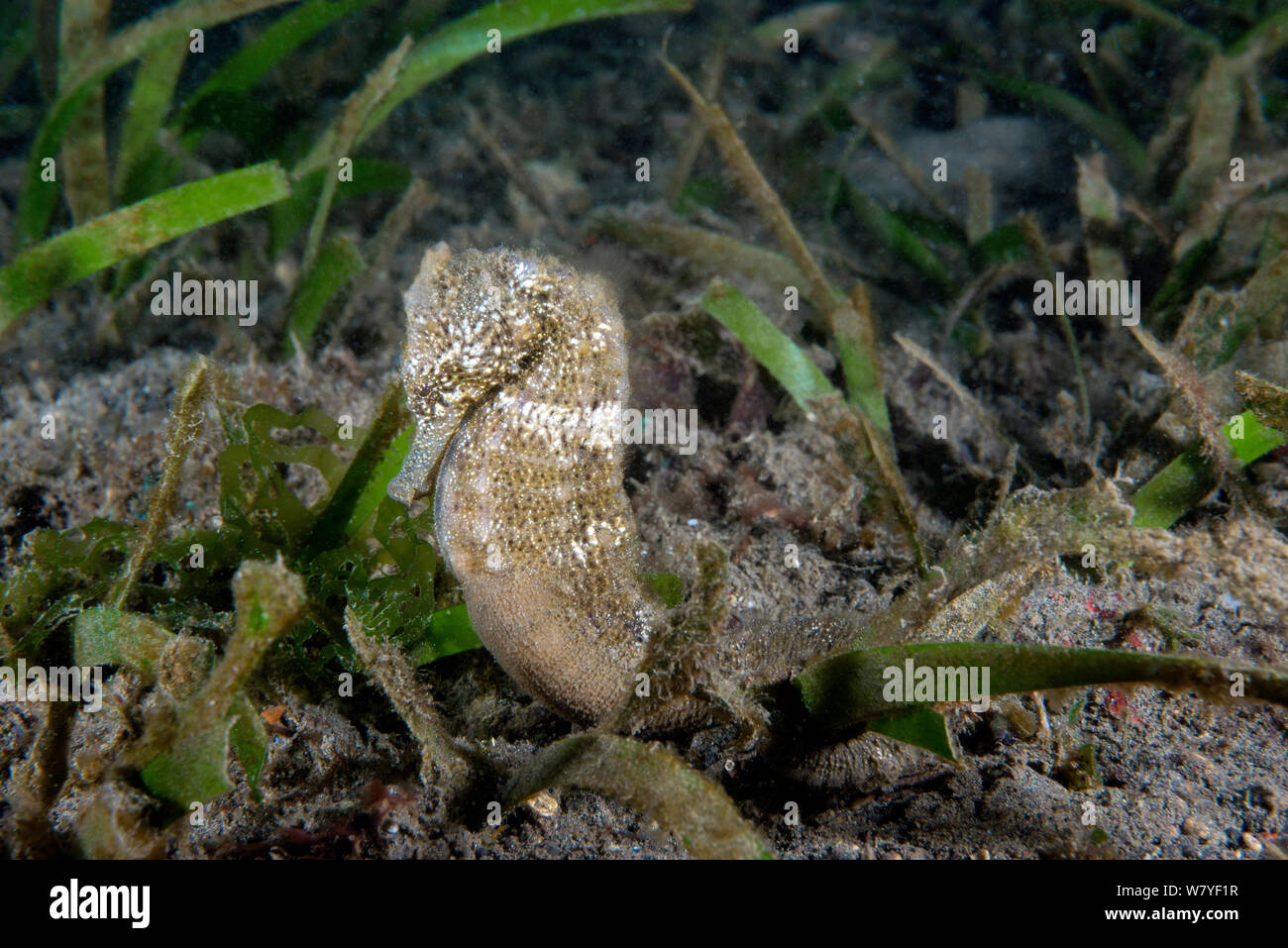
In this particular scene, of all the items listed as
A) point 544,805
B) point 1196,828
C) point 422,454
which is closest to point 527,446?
point 422,454

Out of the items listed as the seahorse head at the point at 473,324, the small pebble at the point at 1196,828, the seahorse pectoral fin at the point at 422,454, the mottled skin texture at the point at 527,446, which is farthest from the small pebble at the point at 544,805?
the small pebble at the point at 1196,828

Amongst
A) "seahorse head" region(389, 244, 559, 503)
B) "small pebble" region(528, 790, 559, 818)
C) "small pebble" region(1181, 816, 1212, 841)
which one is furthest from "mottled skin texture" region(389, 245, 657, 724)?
"small pebble" region(1181, 816, 1212, 841)

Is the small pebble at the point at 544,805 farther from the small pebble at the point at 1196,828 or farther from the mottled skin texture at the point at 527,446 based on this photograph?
the small pebble at the point at 1196,828

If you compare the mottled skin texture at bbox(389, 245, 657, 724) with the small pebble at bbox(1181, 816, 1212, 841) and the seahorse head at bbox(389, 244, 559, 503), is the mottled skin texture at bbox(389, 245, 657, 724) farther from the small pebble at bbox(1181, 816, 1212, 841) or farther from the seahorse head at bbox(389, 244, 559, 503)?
the small pebble at bbox(1181, 816, 1212, 841)

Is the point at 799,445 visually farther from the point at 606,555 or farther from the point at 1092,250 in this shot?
the point at 1092,250

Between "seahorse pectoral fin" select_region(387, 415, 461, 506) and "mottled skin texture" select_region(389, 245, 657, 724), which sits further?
"seahorse pectoral fin" select_region(387, 415, 461, 506)

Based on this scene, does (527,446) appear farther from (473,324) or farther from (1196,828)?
(1196,828)

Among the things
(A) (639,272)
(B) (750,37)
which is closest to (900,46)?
(B) (750,37)
